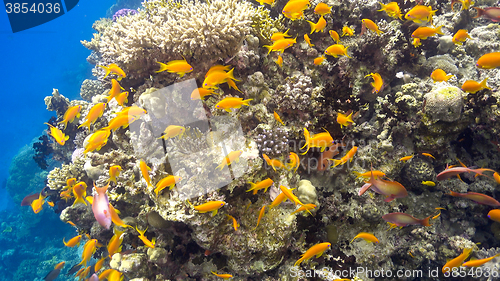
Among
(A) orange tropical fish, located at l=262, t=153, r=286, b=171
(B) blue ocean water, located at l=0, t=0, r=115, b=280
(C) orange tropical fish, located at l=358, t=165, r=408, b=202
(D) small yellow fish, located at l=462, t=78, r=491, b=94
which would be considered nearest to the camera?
(C) orange tropical fish, located at l=358, t=165, r=408, b=202

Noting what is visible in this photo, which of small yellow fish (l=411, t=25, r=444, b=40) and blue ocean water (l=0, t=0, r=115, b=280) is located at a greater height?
small yellow fish (l=411, t=25, r=444, b=40)

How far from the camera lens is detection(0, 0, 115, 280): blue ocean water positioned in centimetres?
1384

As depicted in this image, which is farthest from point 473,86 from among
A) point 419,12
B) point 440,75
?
point 419,12

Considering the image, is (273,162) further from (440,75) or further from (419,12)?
(419,12)

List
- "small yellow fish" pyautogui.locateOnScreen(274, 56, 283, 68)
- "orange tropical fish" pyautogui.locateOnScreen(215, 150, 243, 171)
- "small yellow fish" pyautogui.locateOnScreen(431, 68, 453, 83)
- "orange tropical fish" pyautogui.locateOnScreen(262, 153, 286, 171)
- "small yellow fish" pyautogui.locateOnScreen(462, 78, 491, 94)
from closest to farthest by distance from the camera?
"orange tropical fish" pyautogui.locateOnScreen(215, 150, 243, 171), "orange tropical fish" pyautogui.locateOnScreen(262, 153, 286, 171), "small yellow fish" pyautogui.locateOnScreen(462, 78, 491, 94), "small yellow fish" pyautogui.locateOnScreen(431, 68, 453, 83), "small yellow fish" pyautogui.locateOnScreen(274, 56, 283, 68)

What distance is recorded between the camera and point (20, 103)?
1871 inches

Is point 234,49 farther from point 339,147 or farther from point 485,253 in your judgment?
point 485,253

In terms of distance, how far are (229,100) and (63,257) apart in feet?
55.9

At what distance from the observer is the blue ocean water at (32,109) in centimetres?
1384

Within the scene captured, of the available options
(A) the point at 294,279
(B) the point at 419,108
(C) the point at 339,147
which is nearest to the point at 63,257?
(A) the point at 294,279

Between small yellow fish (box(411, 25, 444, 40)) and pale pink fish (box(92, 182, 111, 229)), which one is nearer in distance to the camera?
pale pink fish (box(92, 182, 111, 229))

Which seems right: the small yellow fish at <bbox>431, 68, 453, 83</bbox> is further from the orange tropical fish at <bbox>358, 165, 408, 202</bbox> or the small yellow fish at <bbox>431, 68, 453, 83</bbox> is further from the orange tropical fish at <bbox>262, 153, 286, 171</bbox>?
the orange tropical fish at <bbox>262, 153, 286, 171</bbox>

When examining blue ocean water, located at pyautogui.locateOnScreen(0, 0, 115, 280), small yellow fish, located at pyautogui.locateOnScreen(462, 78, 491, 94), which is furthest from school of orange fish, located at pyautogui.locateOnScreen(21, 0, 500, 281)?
blue ocean water, located at pyautogui.locateOnScreen(0, 0, 115, 280)

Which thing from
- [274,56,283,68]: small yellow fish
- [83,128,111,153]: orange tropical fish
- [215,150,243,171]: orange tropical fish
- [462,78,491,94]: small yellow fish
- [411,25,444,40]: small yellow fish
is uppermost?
[411,25,444,40]: small yellow fish
